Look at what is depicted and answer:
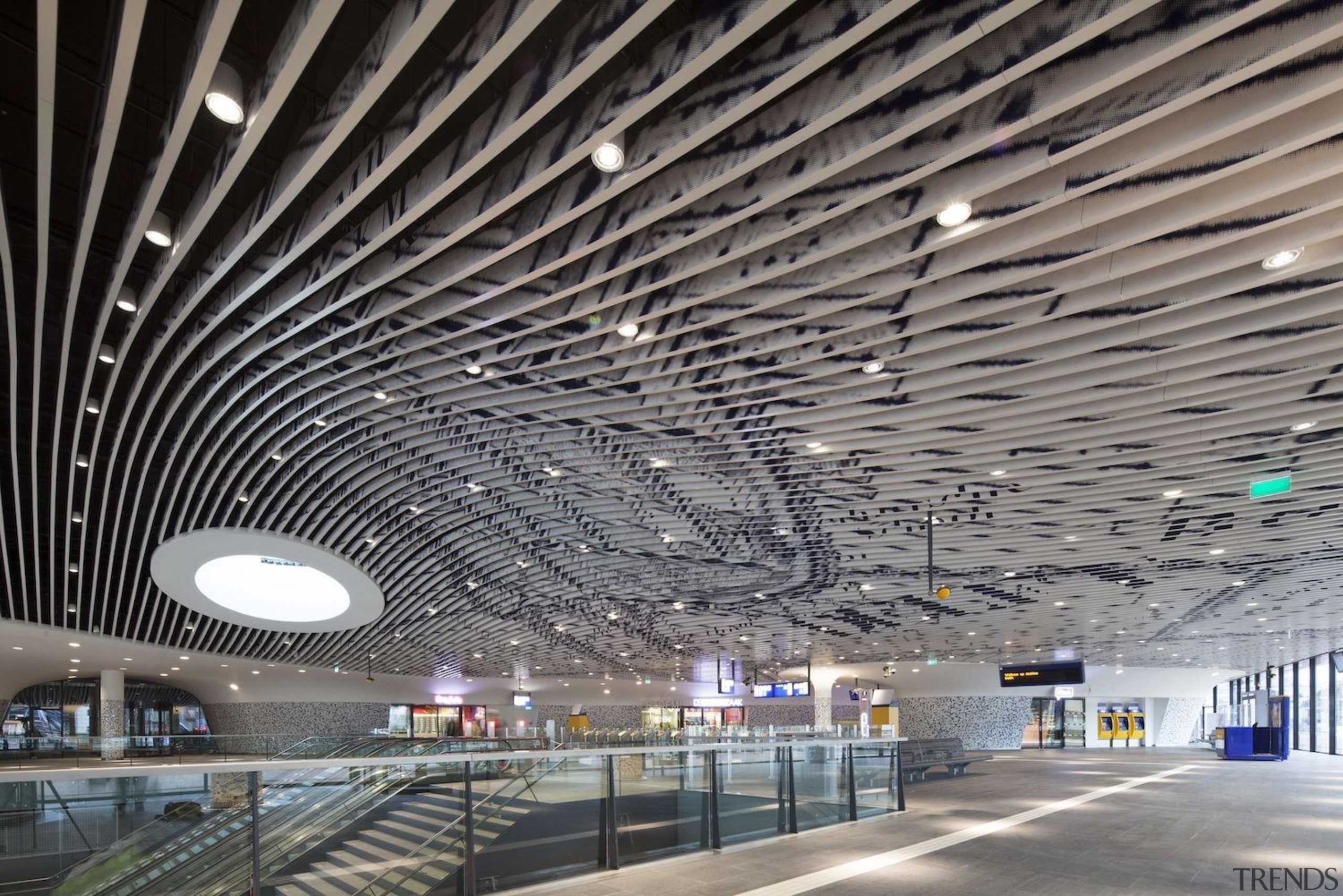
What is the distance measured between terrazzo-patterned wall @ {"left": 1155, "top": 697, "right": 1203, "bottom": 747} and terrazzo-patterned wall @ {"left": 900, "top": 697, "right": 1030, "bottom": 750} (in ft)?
29.8

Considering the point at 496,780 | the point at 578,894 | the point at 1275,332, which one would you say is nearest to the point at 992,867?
the point at 578,894

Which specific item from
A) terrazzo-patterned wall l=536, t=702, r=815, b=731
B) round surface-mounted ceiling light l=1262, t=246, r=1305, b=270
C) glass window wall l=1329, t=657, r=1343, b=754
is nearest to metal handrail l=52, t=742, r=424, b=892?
round surface-mounted ceiling light l=1262, t=246, r=1305, b=270

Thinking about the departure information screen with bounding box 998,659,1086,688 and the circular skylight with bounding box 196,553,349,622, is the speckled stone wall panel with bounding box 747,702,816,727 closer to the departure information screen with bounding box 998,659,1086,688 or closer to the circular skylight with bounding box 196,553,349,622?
the departure information screen with bounding box 998,659,1086,688

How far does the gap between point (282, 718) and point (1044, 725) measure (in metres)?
35.1

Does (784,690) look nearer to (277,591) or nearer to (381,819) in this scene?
(277,591)

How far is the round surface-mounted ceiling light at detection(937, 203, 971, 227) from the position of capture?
14.2 feet

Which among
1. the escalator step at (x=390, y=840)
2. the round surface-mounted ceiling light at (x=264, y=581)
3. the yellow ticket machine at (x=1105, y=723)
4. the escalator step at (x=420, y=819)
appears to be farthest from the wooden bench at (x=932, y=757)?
the yellow ticket machine at (x=1105, y=723)

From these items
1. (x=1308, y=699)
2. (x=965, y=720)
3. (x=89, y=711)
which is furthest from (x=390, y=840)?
(x=1308, y=699)

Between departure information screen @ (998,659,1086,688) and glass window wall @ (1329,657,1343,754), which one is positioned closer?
departure information screen @ (998,659,1086,688)

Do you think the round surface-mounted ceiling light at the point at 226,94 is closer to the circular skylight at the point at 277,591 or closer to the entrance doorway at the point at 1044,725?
the circular skylight at the point at 277,591

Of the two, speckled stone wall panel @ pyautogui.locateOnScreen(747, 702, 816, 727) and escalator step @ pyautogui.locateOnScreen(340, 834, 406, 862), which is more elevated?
escalator step @ pyautogui.locateOnScreen(340, 834, 406, 862)

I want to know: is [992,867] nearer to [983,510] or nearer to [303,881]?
[983,510]

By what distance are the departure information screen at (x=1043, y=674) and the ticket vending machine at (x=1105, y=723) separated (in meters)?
12.6

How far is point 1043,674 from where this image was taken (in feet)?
96.3
